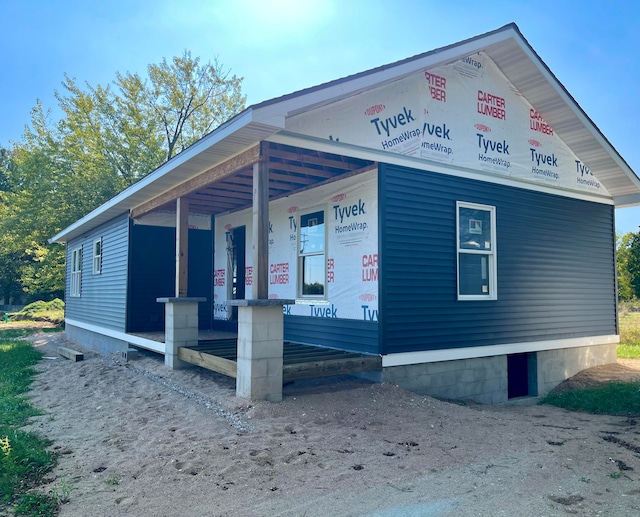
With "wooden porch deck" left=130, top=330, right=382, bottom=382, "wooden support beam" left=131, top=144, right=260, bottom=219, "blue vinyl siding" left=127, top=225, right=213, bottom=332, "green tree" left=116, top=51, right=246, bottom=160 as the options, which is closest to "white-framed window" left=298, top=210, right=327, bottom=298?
"wooden porch deck" left=130, top=330, right=382, bottom=382

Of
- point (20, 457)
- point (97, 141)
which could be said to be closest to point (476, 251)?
point (20, 457)

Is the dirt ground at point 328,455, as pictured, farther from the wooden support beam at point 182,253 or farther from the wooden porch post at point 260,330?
the wooden support beam at point 182,253

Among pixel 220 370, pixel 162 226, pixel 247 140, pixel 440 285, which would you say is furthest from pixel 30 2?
pixel 440 285

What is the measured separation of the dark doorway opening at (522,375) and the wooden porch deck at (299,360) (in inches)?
141

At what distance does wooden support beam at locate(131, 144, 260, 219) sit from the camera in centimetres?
598

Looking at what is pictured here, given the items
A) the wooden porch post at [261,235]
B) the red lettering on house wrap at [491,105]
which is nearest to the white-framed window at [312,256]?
the wooden porch post at [261,235]

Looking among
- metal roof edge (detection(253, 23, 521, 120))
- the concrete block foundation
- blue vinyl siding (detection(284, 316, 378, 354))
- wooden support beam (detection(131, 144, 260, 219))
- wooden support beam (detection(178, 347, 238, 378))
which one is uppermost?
metal roof edge (detection(253, 23, 521, 120))

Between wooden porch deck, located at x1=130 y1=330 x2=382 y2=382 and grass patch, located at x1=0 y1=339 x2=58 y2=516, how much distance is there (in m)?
2.04

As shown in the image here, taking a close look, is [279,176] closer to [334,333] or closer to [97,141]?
[334,333]

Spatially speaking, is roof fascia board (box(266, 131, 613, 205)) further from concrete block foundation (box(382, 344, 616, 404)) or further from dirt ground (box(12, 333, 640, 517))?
dirt ground (box(12, 333, 640, 517))

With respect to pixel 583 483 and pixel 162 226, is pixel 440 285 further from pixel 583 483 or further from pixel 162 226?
pixel 162 226

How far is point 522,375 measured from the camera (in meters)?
9.18

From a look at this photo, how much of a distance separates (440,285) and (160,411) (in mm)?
4266

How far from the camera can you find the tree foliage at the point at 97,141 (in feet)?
64.6
